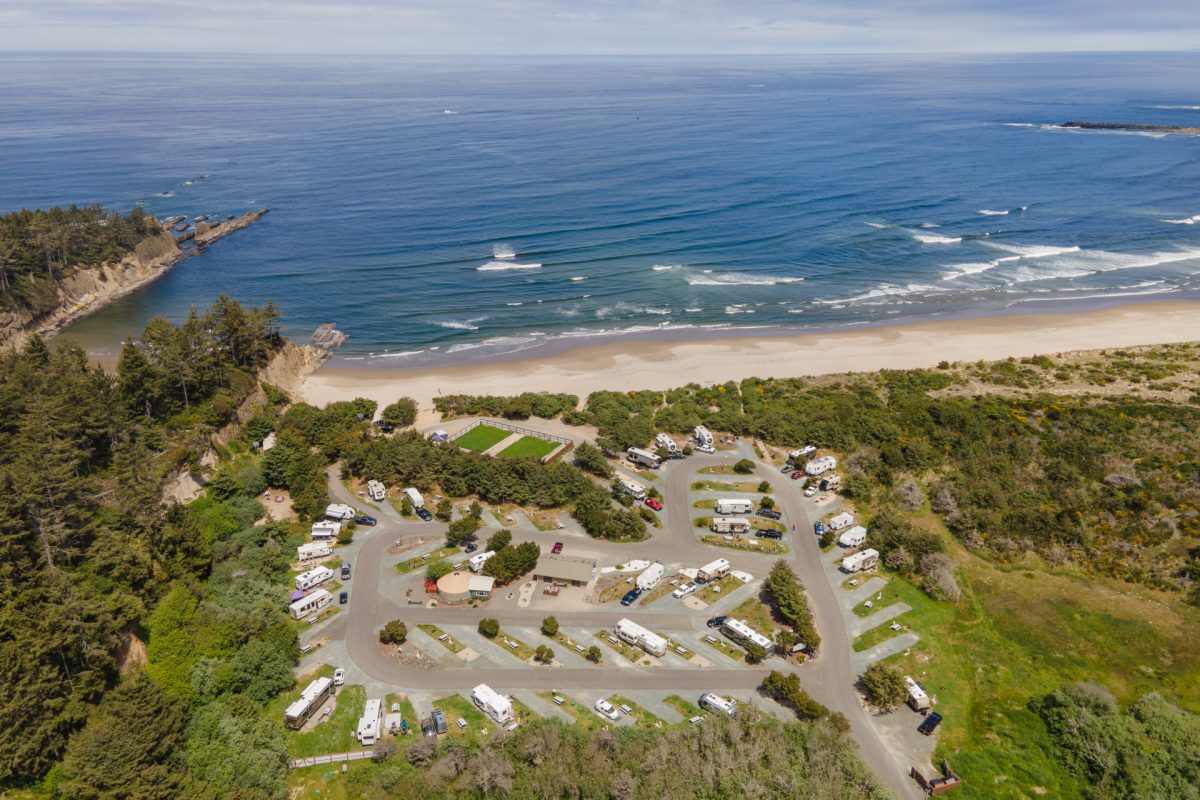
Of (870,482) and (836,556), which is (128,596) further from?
(870,482)

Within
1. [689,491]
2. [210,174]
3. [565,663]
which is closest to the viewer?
[565,663]

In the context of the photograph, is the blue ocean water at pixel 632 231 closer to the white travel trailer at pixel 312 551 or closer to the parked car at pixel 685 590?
the white travel trailer at pixel 312 551

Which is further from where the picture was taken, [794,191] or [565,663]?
[794,191]

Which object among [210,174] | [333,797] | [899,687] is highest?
[210,174]

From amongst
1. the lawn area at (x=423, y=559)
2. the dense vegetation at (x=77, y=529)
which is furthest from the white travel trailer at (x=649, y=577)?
the dense vegetation at (x=77, y=529)

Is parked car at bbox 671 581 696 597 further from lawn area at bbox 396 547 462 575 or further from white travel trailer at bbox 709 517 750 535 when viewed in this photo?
lawn area at bbox 396 547 462 575

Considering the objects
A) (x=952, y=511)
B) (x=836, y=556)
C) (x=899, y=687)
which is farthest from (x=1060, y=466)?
(x=899, y=687)

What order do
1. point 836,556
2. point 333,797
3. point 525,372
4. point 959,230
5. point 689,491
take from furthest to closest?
point 959,230 → point 525,372 → point 689,491 → point 836,556 → point 333,797

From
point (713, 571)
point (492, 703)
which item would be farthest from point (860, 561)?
point (492, 703)

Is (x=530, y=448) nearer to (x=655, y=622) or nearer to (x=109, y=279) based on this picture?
(x=655, y=622)
